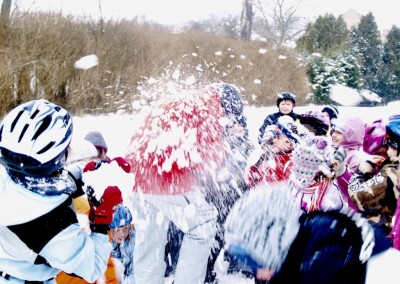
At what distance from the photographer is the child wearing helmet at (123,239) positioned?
295cm

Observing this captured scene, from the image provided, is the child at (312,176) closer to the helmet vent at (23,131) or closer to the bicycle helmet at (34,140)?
the bicycle helmet at (34,140)

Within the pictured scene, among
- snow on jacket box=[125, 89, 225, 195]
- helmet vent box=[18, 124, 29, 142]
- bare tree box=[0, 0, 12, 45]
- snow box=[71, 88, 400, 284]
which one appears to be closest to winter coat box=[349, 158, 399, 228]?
snow box=[71, 88, 400, 284]

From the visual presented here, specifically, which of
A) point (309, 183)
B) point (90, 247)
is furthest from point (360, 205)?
point (90, 247)

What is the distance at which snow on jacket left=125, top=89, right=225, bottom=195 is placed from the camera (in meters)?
2.44

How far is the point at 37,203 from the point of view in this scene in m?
1.64

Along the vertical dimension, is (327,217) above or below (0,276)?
above

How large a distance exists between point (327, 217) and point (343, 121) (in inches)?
111

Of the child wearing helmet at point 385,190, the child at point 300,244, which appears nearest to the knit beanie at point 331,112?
the child wearing helmet at point 385,190

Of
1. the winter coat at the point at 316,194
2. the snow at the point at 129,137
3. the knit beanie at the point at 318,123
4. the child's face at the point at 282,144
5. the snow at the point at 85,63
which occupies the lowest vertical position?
the snow at the point at 129,137

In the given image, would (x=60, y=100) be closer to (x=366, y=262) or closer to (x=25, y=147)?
(x=25, y=147)

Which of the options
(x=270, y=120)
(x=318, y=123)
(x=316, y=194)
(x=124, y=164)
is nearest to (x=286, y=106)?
(x=270, y=120)

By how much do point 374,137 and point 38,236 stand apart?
8.50 ft

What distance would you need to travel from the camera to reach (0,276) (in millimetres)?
1713

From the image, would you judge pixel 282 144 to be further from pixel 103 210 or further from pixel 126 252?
pixel 103 210
